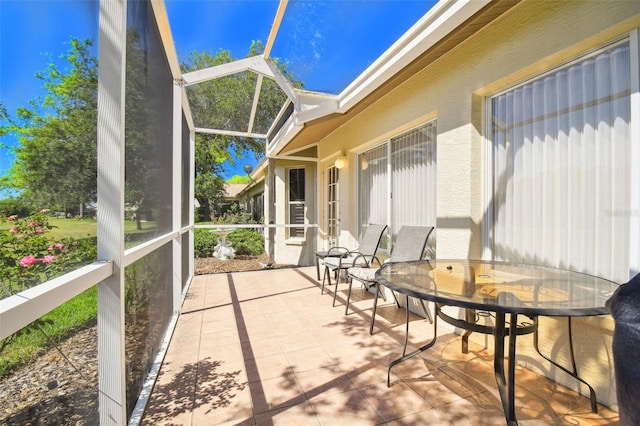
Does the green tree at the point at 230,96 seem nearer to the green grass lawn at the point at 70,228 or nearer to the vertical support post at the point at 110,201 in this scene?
the vertical support post at the point at 110,201

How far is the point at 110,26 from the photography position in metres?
1.33

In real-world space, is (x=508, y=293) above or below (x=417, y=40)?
below

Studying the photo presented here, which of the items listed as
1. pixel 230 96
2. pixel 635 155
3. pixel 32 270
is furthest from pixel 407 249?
pixel 230 96

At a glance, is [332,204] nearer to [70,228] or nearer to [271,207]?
[271,207]

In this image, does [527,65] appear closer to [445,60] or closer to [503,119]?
[503,119]

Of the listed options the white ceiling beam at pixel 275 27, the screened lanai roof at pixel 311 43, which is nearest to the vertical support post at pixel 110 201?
the white ceiling beam at pixel 275 27

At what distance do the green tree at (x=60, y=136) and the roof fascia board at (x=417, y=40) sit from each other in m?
2.36

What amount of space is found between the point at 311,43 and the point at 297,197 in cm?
533

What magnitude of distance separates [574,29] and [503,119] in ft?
2.58

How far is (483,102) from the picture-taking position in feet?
9.30

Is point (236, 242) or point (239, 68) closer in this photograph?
point (239, 68)

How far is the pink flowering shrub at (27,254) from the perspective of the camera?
78cm

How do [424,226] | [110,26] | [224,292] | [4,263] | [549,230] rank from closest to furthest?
1. [4,263]
2. [110,26]
3. [549,230]
4. [424,226]
5. [224,292]

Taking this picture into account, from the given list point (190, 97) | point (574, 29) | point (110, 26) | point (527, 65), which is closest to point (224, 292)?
point (190, 97)
